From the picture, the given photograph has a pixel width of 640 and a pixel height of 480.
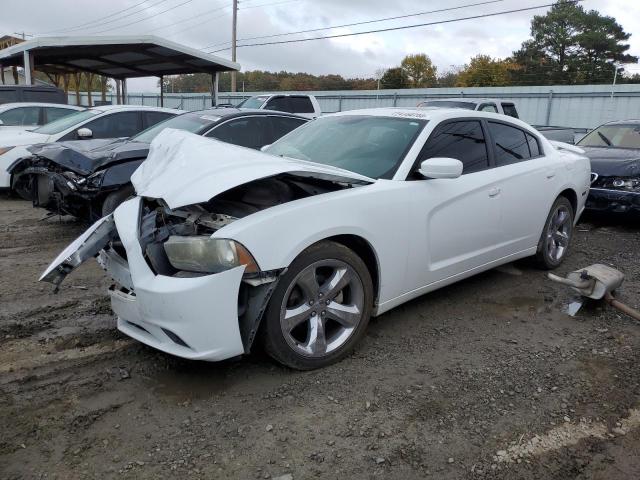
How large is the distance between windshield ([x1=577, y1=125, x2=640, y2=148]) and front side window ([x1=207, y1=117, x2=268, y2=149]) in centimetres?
537

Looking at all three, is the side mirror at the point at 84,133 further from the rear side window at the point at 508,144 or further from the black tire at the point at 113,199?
the rear side window at the point at 508,144

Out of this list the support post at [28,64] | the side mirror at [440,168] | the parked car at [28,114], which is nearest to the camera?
the side mirror at [440,168]

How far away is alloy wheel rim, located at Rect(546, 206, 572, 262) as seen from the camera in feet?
17.4

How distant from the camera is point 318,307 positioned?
10.5 feet

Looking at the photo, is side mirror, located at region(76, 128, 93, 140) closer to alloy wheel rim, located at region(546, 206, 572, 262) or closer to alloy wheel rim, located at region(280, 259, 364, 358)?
alloy wheel rim, located at region(280, 259, 364, 358)

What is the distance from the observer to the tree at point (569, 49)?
4909 centimetres

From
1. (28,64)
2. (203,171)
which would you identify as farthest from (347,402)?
(28,64)

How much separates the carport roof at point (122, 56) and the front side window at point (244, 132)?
8.55 m

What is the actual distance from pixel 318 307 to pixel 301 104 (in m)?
12.0

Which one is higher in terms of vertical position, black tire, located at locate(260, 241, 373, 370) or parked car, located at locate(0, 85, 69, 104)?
parked car, located at locate(0, 85, 69, 104)

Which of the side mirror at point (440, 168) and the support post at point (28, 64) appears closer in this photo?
the side mirror at point (440, 168)

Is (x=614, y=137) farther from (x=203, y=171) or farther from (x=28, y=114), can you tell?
(x=28, y=114)

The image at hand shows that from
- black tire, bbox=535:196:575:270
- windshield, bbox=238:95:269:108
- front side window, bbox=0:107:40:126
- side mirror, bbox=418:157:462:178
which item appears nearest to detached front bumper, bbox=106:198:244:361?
side mirror, bbox=418:157:462:178

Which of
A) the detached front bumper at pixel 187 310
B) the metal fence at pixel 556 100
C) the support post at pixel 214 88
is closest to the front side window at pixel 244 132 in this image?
the detached front bumper at pixel 187 310
